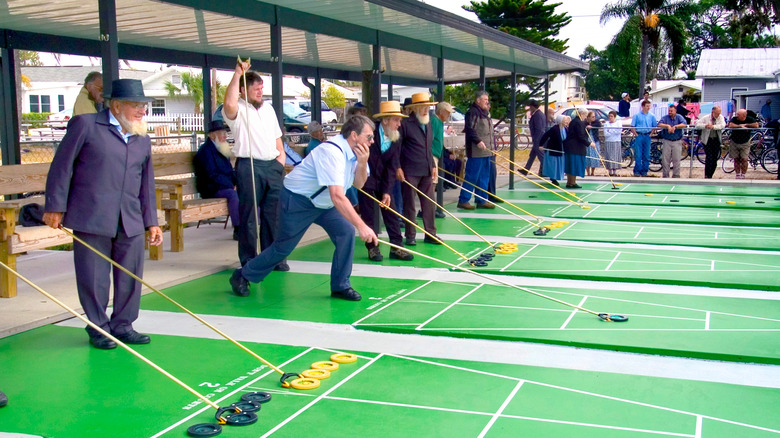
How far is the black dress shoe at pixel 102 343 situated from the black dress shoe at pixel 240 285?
1662 mm

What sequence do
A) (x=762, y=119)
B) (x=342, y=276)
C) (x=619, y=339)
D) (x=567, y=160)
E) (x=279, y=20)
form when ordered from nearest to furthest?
(x=619, y=339) → (x=342, y=276) → (x=279, y=20) → (x=567, y=160) → (x=762, y=119)

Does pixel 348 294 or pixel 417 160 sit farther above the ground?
pixel 417 160

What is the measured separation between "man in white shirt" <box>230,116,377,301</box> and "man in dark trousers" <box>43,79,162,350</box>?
1327mm

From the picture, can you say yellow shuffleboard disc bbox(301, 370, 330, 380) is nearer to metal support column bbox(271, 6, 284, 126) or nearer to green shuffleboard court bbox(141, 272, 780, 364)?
green shuffleboard court bbox(141, 272, 780, 364)

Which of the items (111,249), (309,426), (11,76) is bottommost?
(309,426)

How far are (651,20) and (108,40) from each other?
40.1 meters

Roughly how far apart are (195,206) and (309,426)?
5030 millimetres

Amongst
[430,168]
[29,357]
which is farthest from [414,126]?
[29,357]

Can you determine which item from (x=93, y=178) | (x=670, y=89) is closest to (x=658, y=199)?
(x=93, y=178)

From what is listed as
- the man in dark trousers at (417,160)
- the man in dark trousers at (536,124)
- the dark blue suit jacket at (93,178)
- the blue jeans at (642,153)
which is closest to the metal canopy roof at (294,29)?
Answer: the man in dark trousers at (417,160)

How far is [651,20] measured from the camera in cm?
4191

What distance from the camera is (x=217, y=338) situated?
565cm

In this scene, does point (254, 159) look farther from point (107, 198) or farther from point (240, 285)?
point (107, 198)

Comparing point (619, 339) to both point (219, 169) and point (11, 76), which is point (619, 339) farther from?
point (11, 76)
